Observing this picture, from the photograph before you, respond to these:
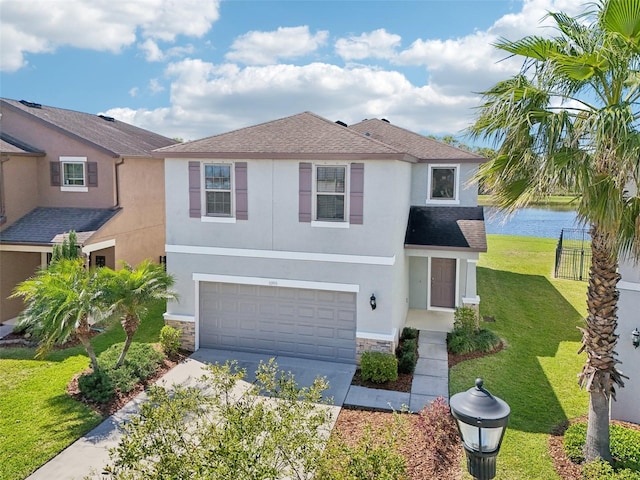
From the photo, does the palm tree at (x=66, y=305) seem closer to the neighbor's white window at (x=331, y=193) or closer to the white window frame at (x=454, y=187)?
the neighbor's white window at (x=331, y=193)

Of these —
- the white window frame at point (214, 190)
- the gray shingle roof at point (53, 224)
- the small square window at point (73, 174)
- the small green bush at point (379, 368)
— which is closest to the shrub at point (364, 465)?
the small green bush at point (379, 368)

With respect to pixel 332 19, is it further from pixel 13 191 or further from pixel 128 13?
pixel 13 191

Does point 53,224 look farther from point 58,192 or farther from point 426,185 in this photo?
point 426,185

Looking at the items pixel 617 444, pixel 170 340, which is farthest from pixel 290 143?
pixel 617 444

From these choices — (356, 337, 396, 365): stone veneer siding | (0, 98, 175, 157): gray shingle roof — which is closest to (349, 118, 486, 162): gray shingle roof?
(356, 337, 396, 365): stone veneer siding

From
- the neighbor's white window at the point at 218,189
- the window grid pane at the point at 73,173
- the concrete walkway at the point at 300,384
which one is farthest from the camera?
the window grid pane at the point at 73,173

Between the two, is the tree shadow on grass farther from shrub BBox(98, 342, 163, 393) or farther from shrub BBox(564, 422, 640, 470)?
shrub BBox(98, 342, 163, 393)
